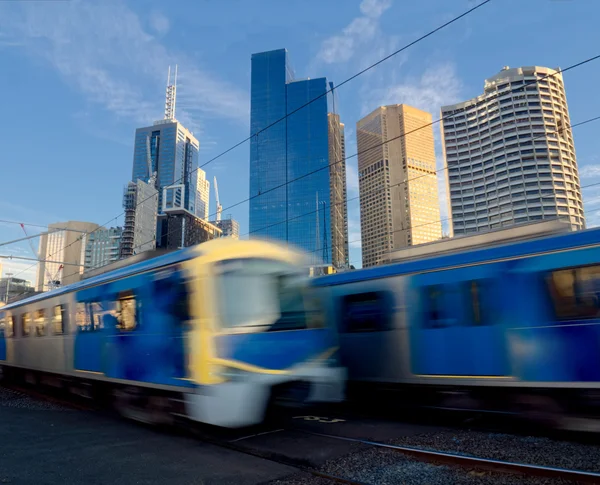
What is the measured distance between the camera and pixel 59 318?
35.7ft

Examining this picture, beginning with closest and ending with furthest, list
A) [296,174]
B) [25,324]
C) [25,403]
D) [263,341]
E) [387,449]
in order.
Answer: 1. [387,449]
2. [263,341]
3. [25,403]
4. [25,324]
5. [296,174]

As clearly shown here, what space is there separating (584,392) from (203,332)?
5318mm

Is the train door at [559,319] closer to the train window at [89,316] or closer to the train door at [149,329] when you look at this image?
the train door at [149,329]

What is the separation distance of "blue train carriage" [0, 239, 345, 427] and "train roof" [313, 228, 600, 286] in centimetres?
204

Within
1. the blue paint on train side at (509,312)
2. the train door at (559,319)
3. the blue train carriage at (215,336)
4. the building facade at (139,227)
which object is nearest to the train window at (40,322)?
the blue train carriage at (215,336)

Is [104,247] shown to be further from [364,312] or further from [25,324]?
[364,312]

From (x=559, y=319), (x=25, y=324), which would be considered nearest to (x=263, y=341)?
(x=559, y=319)

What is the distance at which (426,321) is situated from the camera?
26.6 ft

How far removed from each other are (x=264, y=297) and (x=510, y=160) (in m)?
93.7

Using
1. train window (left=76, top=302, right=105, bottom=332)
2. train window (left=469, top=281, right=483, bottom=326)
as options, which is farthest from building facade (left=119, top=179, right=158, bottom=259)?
train window (left=469, top=281, right=483, bottom=326)

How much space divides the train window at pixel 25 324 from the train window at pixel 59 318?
2446 mm

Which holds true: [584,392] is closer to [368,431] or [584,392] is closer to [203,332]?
[368,431]

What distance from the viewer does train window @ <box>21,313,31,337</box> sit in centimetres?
1298

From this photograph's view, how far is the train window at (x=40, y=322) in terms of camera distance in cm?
1183
